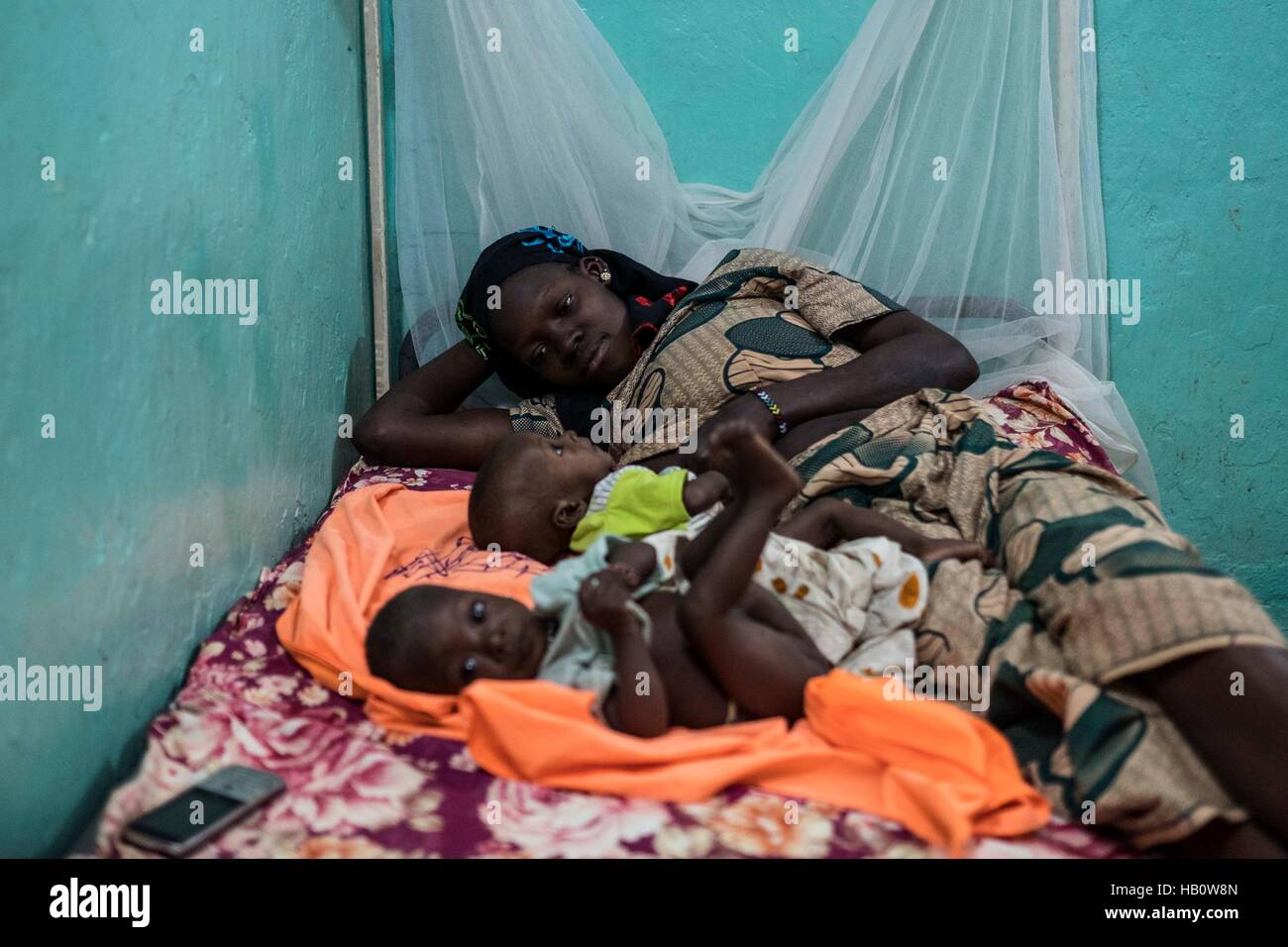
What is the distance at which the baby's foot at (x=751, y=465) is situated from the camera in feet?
4.64

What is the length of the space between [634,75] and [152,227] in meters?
1.70

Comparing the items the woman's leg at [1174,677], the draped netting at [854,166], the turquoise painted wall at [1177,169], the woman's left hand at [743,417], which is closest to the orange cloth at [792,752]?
the woman's leg at [1174,677]

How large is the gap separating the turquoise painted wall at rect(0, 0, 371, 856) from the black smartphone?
6.8 inches

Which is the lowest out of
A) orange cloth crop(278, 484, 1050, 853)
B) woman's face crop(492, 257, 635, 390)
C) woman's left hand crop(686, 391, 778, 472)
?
orange cloth crop(278, 484, 1050, 853)

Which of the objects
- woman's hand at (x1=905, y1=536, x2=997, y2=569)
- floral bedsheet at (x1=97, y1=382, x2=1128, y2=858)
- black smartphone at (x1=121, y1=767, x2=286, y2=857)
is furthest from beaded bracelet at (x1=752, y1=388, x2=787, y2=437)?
black smartphone at (x1=121, y1=767, x2=286, y2=857)

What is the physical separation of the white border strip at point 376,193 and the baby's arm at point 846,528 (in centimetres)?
151

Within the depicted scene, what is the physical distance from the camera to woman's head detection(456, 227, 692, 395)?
240cm

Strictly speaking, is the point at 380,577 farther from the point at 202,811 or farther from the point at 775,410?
the point at 775,410

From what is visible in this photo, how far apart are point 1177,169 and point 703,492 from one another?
1.91m

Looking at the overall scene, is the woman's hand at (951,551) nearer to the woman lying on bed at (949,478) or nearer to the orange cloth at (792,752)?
the woman lying on bed at (949,478)

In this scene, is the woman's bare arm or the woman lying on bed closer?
the woman lying on bed

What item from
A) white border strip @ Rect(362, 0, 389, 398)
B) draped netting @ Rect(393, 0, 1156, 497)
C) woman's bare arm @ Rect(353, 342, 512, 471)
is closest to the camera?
woman's bare arm @ Rect(353, 342, 512, 471)

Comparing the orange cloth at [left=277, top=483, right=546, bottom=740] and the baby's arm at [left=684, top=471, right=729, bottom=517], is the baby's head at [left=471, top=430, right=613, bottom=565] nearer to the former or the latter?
the orange cloth at [left=277, top=483, right=546, bottom=740]
